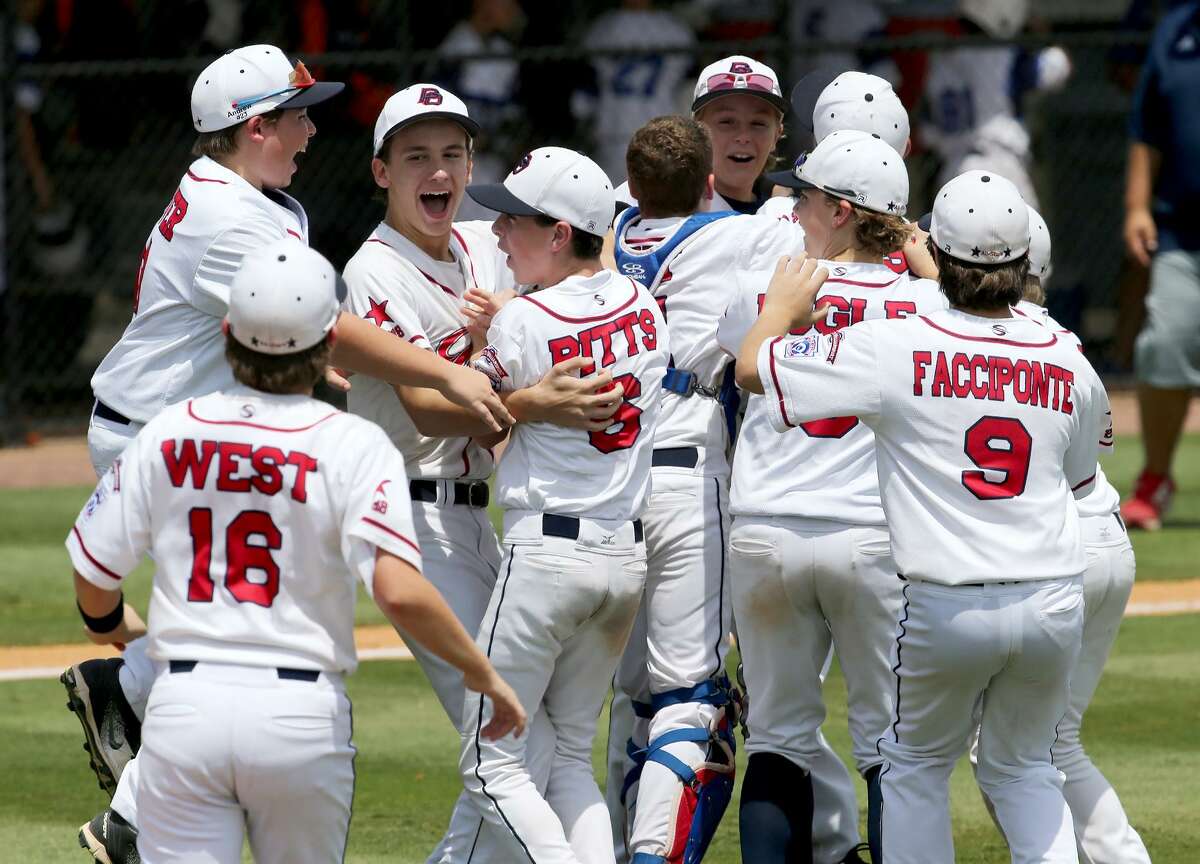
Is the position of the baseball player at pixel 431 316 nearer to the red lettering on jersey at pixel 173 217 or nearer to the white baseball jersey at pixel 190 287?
the white baseball jersey at pixel 190 287

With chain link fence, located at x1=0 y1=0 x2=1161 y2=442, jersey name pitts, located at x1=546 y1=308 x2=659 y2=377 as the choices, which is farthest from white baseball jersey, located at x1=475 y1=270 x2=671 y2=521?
chain link fence, located at x1=0 y1=0 x2=1161 y2=442

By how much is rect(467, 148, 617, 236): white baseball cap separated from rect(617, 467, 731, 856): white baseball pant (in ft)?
2.57

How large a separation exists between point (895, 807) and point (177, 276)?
2314 mm

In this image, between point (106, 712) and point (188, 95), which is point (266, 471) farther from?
point (188, 95)

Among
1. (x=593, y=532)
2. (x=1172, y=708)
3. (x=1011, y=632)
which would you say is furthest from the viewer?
(x=1172, y=708)

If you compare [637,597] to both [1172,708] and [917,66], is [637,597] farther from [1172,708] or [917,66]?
[917,66]

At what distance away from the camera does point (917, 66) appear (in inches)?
589

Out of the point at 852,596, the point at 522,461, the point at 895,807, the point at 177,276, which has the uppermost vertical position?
the point at 177,276

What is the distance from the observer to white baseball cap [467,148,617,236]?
17.2 ft

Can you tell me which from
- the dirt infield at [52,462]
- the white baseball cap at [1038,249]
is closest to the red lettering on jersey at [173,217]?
the white baseball cap at [1038,249]

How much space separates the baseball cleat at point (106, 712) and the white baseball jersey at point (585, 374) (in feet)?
3.90

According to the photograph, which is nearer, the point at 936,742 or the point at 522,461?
the point at 936,742

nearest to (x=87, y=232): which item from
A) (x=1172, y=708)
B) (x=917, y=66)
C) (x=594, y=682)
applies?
(x=917, y=66)

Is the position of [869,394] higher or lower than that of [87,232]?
higher
